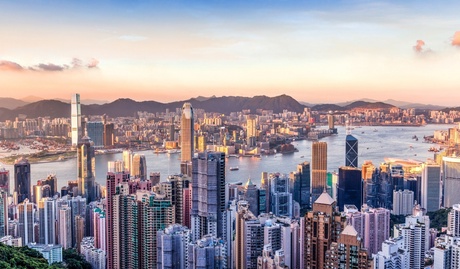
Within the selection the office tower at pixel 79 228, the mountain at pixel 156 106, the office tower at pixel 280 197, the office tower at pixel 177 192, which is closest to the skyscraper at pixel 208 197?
the office tower at pixel 177 192

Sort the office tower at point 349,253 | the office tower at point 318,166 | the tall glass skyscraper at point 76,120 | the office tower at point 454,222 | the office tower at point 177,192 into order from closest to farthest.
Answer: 1. the office tower at point 349,253
2. the office tower at point 454,222
3. the office tower at point 177,192
4. the office tower at point 318,166
5. the tall glass skyscraper at point 76,120

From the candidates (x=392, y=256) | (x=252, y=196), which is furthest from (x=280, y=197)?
(x=392, y=256)

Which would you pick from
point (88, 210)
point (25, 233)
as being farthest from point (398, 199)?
point (25, 233)

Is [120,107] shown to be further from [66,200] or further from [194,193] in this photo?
[194,193]

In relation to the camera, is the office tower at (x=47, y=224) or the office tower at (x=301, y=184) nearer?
the office tower at (x=47, y=224)

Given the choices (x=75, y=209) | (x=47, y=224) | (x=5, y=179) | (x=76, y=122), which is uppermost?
(x=76, y=122)

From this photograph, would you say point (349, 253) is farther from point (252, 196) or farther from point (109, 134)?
point (109, 134)

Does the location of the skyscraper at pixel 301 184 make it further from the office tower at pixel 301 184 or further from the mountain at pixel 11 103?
the mountain at pixel 11 103
